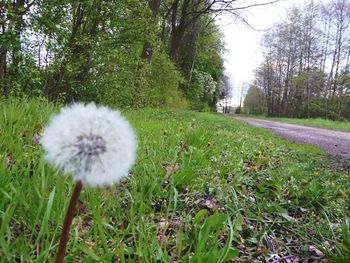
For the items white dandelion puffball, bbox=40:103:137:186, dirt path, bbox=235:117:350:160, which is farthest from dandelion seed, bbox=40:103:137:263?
dirt path, bbox=235:117:350:160

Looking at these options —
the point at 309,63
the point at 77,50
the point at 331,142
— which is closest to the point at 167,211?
the point at 77,50

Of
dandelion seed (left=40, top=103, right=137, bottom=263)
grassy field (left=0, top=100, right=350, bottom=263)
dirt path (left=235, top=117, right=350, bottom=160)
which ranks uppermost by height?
dandelion seed (left=40, top=103, right=137, bottom=263)

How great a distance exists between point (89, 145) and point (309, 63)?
168ft

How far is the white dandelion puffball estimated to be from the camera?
69 cm

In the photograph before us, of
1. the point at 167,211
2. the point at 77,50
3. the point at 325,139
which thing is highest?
the point at 77,50

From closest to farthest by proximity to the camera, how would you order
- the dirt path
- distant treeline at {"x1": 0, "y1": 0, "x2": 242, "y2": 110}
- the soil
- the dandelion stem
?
1. the dandelion stem
2. distant treeline at {"x1": 0, "y1": 0, "x2": 242, "y2": 110}
3. the soil
4. the dirt path

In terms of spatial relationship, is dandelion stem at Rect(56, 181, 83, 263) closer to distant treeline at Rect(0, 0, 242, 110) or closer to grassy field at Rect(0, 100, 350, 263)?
grassy field at Rect(0, 100, 350, 263)

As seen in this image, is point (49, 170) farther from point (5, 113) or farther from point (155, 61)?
point (155, 61)

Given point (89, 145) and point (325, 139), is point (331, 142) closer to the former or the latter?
point (325, 139)

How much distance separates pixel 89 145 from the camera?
70cm

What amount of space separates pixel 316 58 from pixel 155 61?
35.7 m

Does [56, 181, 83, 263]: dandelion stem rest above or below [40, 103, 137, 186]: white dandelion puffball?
below

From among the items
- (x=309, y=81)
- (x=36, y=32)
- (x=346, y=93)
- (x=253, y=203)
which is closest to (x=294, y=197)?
(x=253, y=203)

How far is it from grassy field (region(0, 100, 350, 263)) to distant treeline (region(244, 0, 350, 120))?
3305cm
